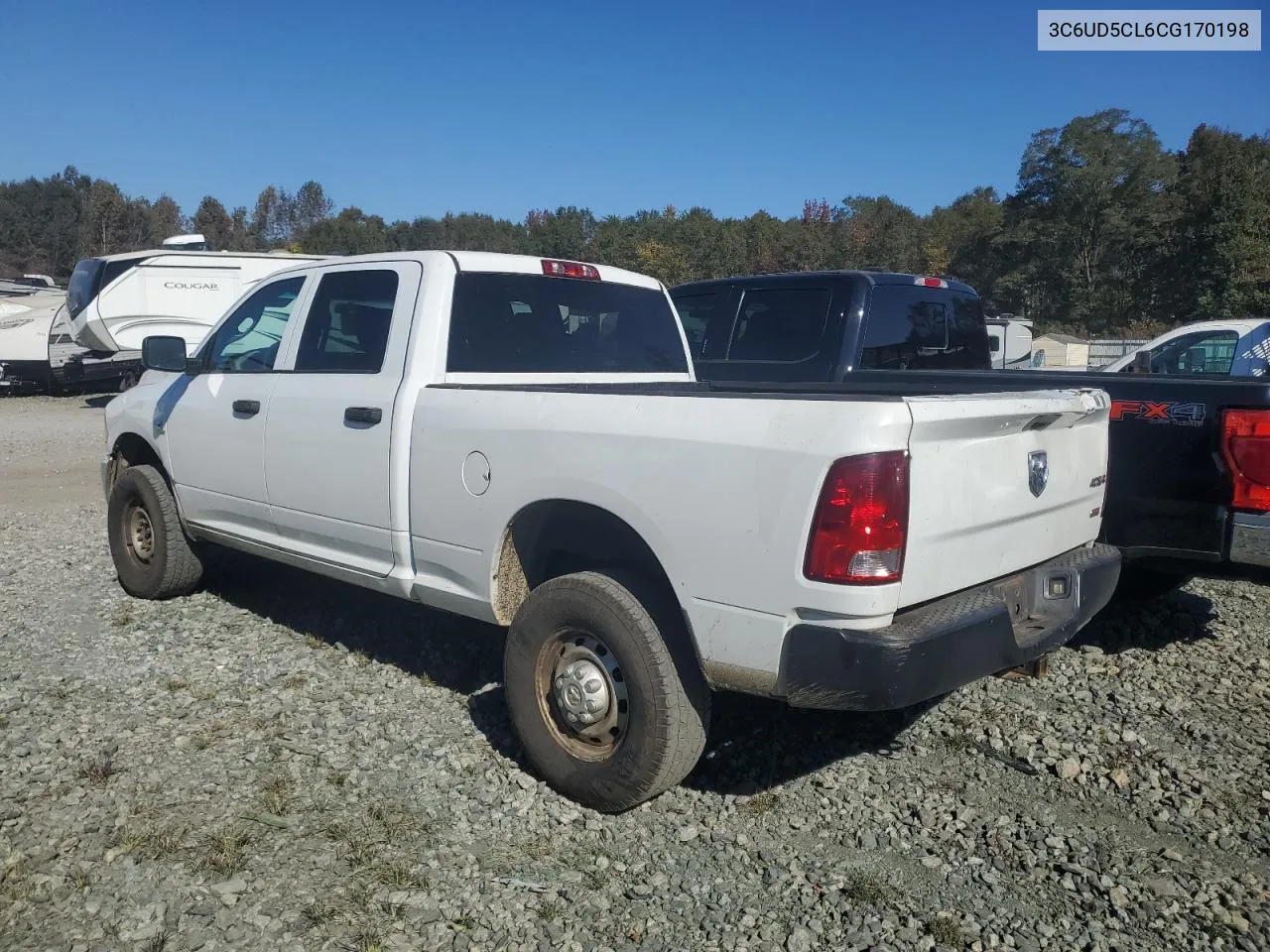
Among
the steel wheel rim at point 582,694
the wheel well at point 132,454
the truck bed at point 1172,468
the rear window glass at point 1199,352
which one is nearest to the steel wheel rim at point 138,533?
the wheel well at point 132,454

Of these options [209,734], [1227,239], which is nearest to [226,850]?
[209,734]

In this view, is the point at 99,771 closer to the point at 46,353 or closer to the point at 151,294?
the point at 151,294

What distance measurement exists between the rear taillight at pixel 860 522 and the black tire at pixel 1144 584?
2928 millimetres

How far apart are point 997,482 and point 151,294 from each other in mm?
19052

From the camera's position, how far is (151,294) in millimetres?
19016

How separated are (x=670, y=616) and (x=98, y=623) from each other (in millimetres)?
3788

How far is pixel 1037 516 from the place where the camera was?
139 inches

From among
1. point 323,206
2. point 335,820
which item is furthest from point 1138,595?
point 323,206

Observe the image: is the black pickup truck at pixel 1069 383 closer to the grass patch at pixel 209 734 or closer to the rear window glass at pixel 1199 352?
the grass patch at pixel 209 734

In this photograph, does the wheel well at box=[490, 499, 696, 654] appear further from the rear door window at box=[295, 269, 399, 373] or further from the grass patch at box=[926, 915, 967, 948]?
the grass patch at box=[926, 915, 967, 948]

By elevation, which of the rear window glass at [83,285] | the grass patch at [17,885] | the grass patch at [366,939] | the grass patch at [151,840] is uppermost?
the rear window glass at [83,285]

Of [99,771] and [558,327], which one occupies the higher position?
[558,327]

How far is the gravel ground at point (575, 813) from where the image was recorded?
289 cm

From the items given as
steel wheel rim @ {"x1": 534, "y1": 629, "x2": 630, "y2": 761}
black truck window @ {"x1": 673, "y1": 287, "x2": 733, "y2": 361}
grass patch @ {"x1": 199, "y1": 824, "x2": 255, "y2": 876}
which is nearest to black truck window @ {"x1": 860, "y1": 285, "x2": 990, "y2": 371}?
black truck window @ {"x1": 673, "y1": 287, "x2": 733, "y2": 361}
